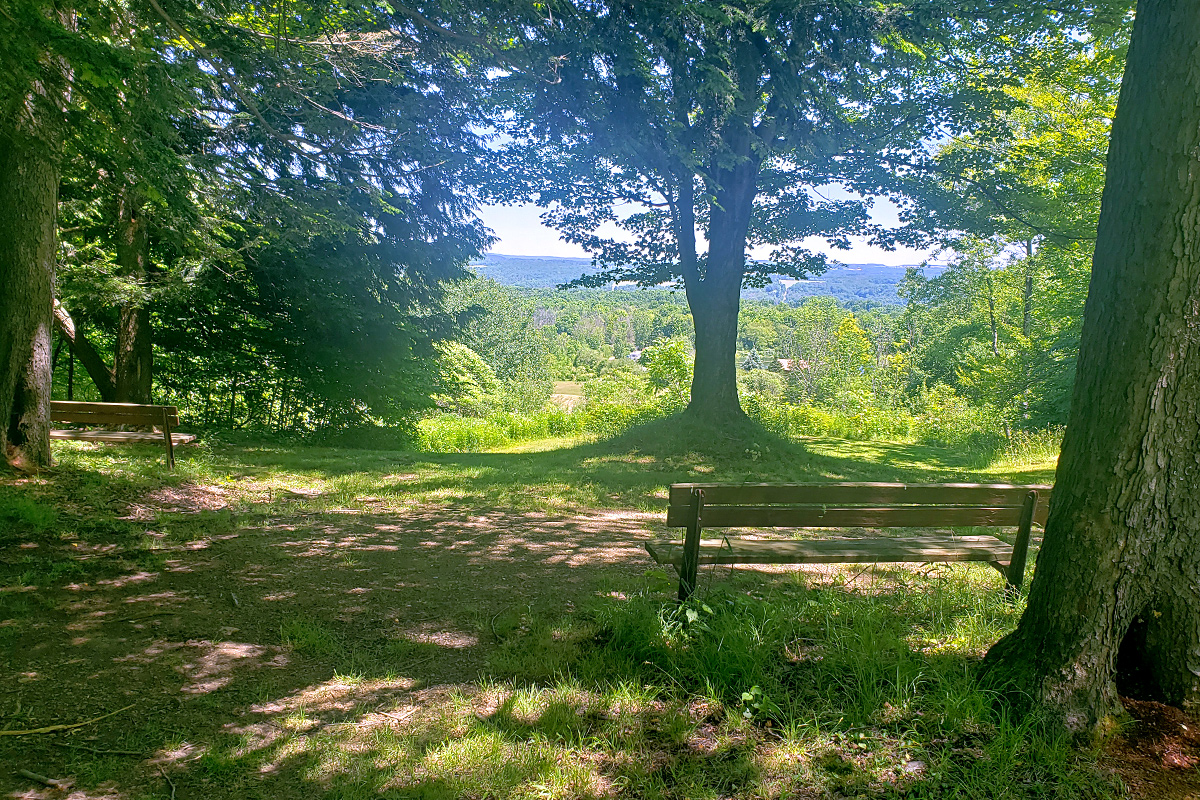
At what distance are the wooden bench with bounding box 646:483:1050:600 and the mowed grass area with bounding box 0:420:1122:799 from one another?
243 millimetres

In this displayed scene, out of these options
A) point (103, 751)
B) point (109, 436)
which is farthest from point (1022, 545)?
point (109, 436)

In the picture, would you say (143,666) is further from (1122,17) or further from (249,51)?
(1122,17)

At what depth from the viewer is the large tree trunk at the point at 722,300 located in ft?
40.3

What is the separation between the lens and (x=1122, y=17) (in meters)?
9.19

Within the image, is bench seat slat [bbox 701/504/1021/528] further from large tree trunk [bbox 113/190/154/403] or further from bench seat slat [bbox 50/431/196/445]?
large tree trunk [bbox 113/190/154/403]

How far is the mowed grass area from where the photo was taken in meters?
2.42

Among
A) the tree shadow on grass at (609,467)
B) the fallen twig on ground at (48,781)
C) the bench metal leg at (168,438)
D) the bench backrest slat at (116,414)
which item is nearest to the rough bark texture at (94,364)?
the tree shadow on grass at (609,467)

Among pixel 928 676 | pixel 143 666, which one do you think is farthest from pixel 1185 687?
pixel 143 666

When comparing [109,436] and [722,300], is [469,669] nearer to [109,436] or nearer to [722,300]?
[109,436]

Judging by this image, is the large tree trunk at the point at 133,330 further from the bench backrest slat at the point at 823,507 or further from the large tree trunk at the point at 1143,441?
the large tree trunk at the point at 1143,441

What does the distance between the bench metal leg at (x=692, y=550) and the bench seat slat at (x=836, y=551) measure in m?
0.09

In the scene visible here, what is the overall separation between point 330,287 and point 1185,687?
15.1 m

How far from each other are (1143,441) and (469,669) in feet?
10.8

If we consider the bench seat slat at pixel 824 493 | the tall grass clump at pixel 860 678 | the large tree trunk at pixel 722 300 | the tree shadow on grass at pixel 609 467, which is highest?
the large tree trunk at pixel 722 300
